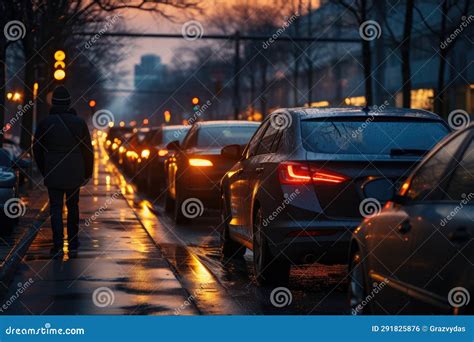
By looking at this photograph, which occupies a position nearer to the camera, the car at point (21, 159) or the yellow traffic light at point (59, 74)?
the yellow traffic light at point (59, 74)

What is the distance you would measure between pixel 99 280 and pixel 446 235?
579 centimetres

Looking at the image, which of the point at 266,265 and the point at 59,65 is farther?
the point at 59,65

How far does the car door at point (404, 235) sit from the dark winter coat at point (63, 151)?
7158 mm

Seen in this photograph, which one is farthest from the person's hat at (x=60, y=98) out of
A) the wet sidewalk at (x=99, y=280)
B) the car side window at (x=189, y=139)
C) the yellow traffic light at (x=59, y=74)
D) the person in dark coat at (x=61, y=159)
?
the yellow traffic light at (x=59, y=74)

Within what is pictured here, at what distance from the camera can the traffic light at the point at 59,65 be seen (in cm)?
2455

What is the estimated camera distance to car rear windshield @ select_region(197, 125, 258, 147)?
776 inches

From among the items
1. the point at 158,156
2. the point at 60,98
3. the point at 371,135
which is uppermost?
the point at 60,98

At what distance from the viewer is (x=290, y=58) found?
254 feet

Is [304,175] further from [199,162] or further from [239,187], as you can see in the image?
[199,162]

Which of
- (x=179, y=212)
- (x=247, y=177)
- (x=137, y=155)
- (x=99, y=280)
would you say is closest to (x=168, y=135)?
(x=137, y=155)

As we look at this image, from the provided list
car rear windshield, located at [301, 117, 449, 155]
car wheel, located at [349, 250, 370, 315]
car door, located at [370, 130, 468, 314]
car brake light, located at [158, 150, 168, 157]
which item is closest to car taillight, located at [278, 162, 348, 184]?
car rear windshield, located at [301, 117, 449, 155]

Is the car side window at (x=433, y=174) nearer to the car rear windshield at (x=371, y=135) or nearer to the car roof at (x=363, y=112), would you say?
the car rear windshield at (x=371, y=135)

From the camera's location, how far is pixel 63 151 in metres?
14.4
